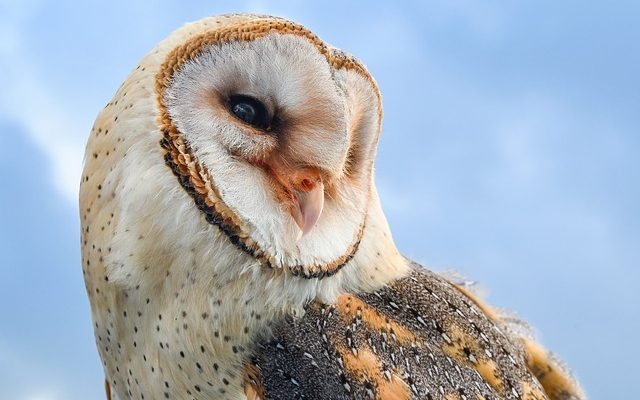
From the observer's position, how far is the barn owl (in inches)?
79.2

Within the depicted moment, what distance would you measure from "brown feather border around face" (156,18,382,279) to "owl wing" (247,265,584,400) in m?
0.20

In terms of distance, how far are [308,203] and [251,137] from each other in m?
0.25

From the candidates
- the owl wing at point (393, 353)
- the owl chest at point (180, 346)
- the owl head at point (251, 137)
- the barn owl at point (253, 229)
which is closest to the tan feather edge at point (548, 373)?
the owl wing at point (393, 353)

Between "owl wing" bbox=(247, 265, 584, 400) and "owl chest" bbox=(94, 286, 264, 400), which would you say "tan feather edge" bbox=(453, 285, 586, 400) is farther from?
"owl chest" bbox=(94, 286, 264, 400)

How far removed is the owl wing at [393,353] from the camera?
204 centimetres

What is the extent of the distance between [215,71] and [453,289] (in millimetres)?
1203

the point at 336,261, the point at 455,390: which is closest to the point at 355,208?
the point at 336,261

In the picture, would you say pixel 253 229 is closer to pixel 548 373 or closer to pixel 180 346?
pixel 180 346

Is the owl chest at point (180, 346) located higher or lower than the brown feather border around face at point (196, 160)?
lower

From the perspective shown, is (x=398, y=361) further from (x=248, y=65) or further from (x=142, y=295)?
(x=248, y=65)

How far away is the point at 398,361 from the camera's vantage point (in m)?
2.11

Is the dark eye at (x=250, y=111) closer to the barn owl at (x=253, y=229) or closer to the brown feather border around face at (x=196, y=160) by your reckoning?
the barn owl at (x=253, y=229)

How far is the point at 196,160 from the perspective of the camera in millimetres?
2016

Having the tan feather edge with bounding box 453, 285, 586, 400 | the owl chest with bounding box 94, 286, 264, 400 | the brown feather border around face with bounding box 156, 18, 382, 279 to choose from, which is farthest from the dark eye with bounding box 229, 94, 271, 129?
the tan feather edge with bounding box 453, 285, 586, 400
